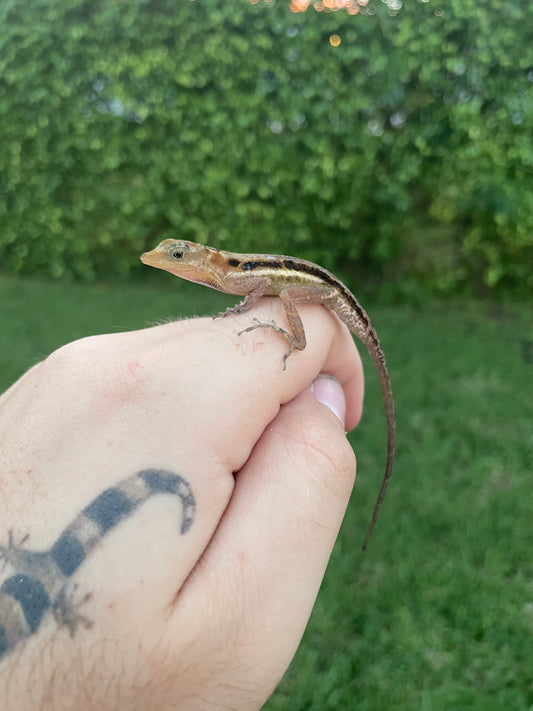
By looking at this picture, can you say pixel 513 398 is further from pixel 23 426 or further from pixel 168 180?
pixel 168 180

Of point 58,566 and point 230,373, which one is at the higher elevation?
point 230,373

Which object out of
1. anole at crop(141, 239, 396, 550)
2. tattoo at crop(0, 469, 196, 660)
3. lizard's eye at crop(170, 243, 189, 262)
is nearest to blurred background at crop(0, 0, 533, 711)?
anole at crop(141, 239, 396, 550)

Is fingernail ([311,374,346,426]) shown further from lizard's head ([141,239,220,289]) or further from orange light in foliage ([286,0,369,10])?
orange light in foliage ([286,0,369,10])

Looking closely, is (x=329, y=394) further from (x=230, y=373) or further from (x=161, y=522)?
(x=161, y=522)

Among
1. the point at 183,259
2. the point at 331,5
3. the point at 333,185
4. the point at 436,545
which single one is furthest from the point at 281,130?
the point at 436,545

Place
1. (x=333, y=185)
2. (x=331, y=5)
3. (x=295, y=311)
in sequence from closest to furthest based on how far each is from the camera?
1. (x=295, y=311)
2. (x=331, y=5)
3. (x=333, y=185)

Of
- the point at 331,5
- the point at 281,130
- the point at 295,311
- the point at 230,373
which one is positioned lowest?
the point at 230,373

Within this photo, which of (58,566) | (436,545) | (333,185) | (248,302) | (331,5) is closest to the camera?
(58,566)
